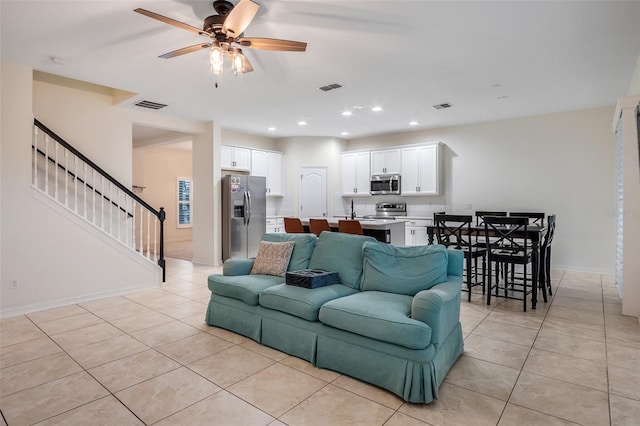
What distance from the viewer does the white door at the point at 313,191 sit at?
8.22 m

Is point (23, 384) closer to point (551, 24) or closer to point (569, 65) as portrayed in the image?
point (551, 24)

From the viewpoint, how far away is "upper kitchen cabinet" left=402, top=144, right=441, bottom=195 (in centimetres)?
707

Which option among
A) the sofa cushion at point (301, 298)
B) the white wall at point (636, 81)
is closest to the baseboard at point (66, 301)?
the sofa cushion at point (301, 298)

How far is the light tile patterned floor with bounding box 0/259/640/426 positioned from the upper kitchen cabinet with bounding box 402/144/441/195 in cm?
370

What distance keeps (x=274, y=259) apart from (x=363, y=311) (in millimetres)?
1437

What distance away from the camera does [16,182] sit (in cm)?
393

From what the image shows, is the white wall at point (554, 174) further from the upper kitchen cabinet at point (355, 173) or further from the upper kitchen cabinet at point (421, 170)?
the upper kitchen cabinet at point (355, 173)

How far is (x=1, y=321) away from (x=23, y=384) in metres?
1.86

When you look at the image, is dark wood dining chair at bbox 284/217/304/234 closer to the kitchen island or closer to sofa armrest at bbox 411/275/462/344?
the kitchen island

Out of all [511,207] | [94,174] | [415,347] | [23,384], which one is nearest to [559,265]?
[511,207]

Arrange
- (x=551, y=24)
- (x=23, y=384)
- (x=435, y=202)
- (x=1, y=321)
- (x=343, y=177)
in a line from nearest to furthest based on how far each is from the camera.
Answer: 1. (x=23, y=384)
2. (x=551, y=24)
3. (x=1, y=321)
4. (x=435, y=202)
5. (x=343, y=177)

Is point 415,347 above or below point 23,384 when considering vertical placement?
above

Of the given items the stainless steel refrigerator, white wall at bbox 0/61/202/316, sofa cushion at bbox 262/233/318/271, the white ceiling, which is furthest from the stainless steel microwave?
white wall at bbox 0/61/202/316

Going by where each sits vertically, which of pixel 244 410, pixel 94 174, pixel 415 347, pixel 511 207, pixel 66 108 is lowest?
pixel 244 410
